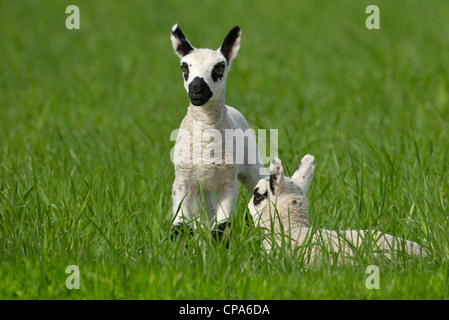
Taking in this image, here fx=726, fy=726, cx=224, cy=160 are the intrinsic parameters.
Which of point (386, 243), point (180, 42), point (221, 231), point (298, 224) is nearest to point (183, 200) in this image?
point (221, 231)

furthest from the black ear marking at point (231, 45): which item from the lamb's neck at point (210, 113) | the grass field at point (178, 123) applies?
the grass field at point (178, 123)

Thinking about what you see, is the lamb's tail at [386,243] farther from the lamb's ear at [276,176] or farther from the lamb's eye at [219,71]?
the lamb's eye at [219,71]

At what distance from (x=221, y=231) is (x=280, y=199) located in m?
0.51

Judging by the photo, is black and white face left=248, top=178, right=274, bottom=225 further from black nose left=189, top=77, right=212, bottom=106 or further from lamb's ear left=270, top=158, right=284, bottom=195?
black nose left=189, top=77, right=212, bottom=106

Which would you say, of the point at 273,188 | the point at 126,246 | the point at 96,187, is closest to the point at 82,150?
the point at 96,187

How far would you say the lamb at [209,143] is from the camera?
16.6 feet

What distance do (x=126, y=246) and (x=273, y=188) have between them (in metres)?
1.18

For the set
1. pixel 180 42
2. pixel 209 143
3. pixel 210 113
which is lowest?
pixel 209 143

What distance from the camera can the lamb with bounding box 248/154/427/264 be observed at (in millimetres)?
5203

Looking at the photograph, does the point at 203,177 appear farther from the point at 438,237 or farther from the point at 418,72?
the point at 418,72

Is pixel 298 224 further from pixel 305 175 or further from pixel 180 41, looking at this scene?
pixel 180 41

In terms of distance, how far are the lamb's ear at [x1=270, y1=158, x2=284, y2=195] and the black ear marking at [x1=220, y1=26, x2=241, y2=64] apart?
82cm

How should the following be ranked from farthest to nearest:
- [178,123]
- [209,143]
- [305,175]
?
[178,123] < [305,175] < [209,143]

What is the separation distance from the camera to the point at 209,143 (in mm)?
5145
